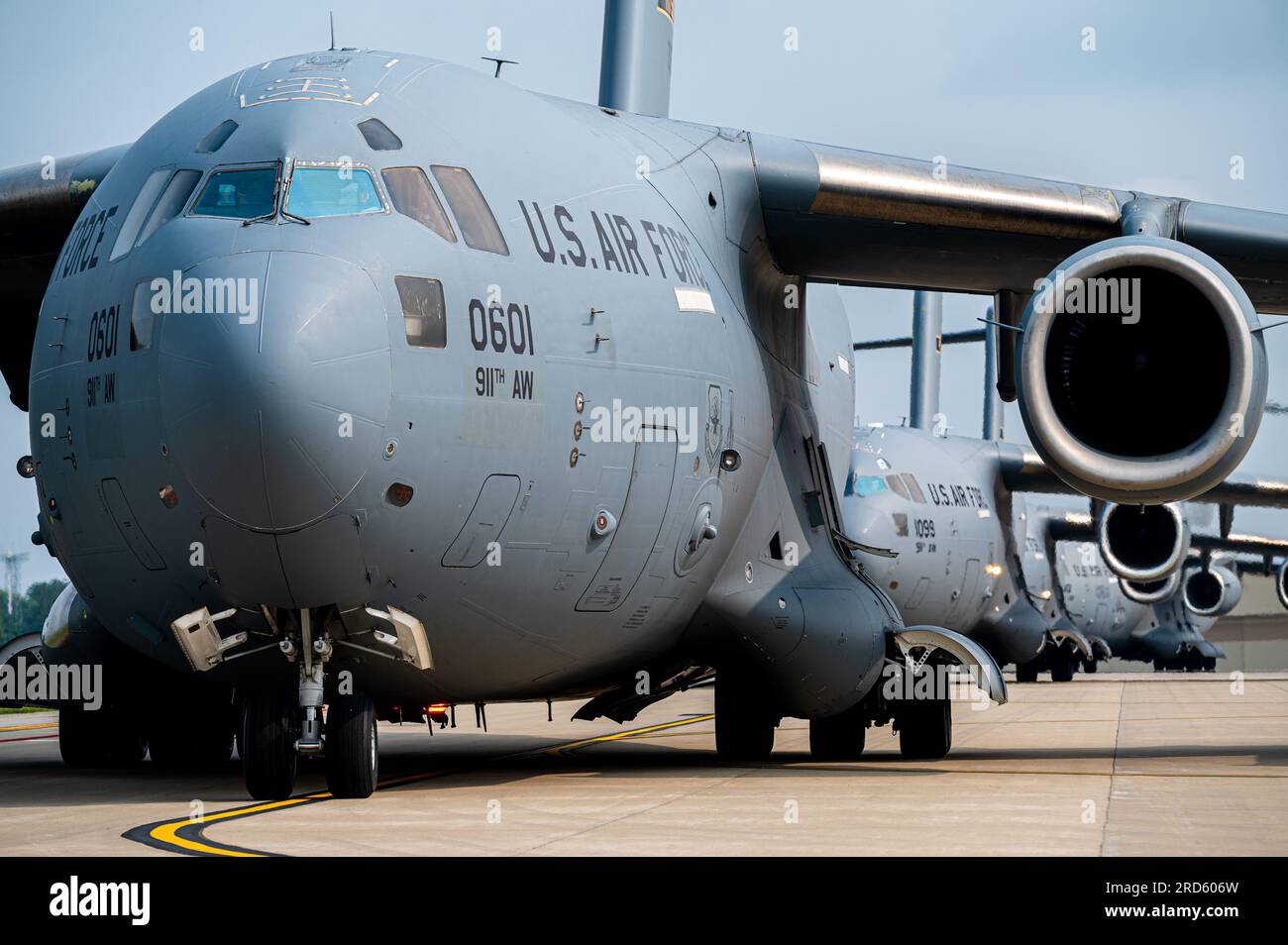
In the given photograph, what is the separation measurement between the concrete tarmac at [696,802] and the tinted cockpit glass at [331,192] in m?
2.92

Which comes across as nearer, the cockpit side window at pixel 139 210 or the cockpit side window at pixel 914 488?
the cockpit side window at pixel 139 210

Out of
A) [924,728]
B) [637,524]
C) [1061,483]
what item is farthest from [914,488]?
[637,524]

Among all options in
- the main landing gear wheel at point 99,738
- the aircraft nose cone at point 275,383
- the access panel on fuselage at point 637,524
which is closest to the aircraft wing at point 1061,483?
the main landing gear wheel at point 99,738

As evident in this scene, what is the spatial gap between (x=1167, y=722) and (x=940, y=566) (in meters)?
5.94

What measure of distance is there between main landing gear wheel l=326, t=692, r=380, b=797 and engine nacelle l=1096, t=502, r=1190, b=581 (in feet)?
77.7

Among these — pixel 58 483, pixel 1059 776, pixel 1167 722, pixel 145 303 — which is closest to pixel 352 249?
pixel 145 303

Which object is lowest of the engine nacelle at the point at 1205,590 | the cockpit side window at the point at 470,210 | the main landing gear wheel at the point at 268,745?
the engine nacelle at the point at 1205,590

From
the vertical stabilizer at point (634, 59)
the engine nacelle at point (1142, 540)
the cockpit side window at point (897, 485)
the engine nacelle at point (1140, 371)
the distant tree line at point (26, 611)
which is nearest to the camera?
the engine nacelle at point (1140, 371)

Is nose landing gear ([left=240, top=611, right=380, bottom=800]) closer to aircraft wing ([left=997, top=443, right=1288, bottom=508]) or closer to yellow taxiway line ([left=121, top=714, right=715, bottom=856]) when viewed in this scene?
yellow taxiway line ([left=121, top=714, right=715, bottom=856])

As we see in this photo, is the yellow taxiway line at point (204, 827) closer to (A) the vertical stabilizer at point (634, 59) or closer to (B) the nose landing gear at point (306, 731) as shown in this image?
(B) the nose landing gear at point (306, 731)

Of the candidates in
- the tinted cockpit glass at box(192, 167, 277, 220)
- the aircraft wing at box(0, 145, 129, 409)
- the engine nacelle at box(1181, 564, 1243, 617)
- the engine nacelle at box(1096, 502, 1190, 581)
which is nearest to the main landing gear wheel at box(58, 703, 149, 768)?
the aircraft wing at box(0, 145, 129, 409)

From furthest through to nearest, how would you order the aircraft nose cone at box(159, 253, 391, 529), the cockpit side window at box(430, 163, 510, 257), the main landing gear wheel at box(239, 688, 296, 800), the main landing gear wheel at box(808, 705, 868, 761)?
the main landing gear wheel at box(808, 705, 868, 761) → the cockpit side window at box(430, 163, 510, 257) → the main landing gear wheel at box(239, 688, 296, 800) → the aircraft nose cone at box(159, 253, 391, 529)

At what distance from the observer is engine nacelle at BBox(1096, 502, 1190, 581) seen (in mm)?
30094

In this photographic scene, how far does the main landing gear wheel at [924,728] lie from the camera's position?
12406 millimetres
